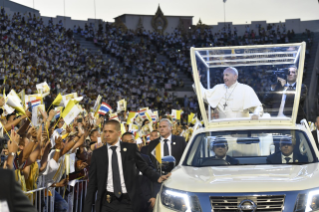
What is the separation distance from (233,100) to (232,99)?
0.07ft

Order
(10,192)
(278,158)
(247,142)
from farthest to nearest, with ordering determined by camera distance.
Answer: (247,142), (278,158), (10,192)

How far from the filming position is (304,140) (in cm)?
576

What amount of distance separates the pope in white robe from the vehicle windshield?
0.71 m

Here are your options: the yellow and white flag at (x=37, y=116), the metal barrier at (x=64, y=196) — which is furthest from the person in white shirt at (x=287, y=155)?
the yellow and white flag at (x=37, y=116)

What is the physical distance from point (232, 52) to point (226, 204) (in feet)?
10.2

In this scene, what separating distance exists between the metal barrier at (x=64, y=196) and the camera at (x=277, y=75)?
3.37 meters

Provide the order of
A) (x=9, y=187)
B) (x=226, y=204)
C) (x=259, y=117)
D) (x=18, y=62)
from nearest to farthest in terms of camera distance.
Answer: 1. (x=9, y=187)
2. (x=226, y=204)
3. (x=259, y=117)
4. (x=18, y=62)

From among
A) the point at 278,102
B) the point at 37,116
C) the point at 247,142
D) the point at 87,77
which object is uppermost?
the point at 278,102

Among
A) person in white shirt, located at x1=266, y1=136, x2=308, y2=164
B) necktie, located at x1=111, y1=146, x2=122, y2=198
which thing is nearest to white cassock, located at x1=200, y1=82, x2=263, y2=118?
person in white shirt, located at x1=266, y1=136, x2=308, y2=164

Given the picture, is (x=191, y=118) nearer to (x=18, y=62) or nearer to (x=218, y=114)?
(x=18, y=62)

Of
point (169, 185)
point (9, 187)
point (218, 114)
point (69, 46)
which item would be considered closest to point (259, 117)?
point (218, 114)

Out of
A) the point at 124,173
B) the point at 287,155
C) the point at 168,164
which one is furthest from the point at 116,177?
the point at 287,155

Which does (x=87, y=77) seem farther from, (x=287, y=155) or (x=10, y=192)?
(x=10, y=192)

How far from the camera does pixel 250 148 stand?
235 inches
